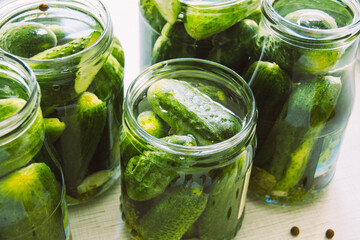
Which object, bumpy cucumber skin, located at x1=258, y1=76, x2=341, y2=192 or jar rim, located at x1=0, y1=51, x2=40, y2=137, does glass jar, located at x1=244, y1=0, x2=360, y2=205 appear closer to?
bumpy cucumber skin, located at x1=258, y1=76, x2=341, y2=192

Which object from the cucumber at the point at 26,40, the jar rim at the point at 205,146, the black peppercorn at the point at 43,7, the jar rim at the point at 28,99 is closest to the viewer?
the jar rim at the point at 28,99

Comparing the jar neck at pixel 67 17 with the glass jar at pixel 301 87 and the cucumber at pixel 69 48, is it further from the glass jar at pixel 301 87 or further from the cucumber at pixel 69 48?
the glass jar at pixel 301 87

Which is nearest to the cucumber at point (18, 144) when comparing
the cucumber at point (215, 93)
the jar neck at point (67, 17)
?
the jar neck at point (67, 17)

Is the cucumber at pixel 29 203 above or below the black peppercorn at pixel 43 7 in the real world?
below

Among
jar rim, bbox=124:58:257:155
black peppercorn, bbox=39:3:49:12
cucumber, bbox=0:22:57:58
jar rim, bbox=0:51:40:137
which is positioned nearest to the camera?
jar rim, bbox=0:51:40:137

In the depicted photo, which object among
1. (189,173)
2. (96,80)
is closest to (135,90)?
(96,80)

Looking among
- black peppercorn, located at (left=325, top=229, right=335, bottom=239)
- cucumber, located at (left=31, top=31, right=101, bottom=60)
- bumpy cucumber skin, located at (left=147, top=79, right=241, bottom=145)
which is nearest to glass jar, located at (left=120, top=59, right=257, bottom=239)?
bumpy cucumber skin, located at (left=147, top=79, right=241, bottom=145)
